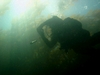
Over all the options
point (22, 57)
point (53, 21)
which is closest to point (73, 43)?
Result: point (53, 21)

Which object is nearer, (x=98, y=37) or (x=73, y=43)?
(x=98, y=37)

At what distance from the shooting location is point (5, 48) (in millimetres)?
10352

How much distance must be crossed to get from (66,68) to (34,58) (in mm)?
2294

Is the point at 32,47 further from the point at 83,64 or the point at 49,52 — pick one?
the point at 83,64

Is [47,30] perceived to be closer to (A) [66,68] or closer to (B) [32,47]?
(B) [32,47]

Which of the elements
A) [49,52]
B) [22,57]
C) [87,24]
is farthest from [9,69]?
[87,24]

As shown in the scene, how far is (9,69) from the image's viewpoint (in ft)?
30.8

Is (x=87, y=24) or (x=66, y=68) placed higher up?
(x=66, y=68)

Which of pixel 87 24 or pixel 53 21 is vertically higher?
pixel 53 21

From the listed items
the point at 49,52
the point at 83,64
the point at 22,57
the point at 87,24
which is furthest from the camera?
the point at 87,24

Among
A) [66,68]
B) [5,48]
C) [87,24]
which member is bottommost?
[87,24]

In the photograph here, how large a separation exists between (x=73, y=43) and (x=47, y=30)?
83.9 inches

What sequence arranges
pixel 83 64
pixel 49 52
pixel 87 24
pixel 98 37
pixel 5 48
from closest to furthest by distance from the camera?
pixel 83 64
pixel 98 37
pixel 49 52
pixel 5 48
pixel 87 24

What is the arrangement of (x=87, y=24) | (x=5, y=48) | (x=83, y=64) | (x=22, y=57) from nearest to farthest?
(x=83, y=64), (x=22, y=57), (x=5, y=48), (x=87, y=24)
